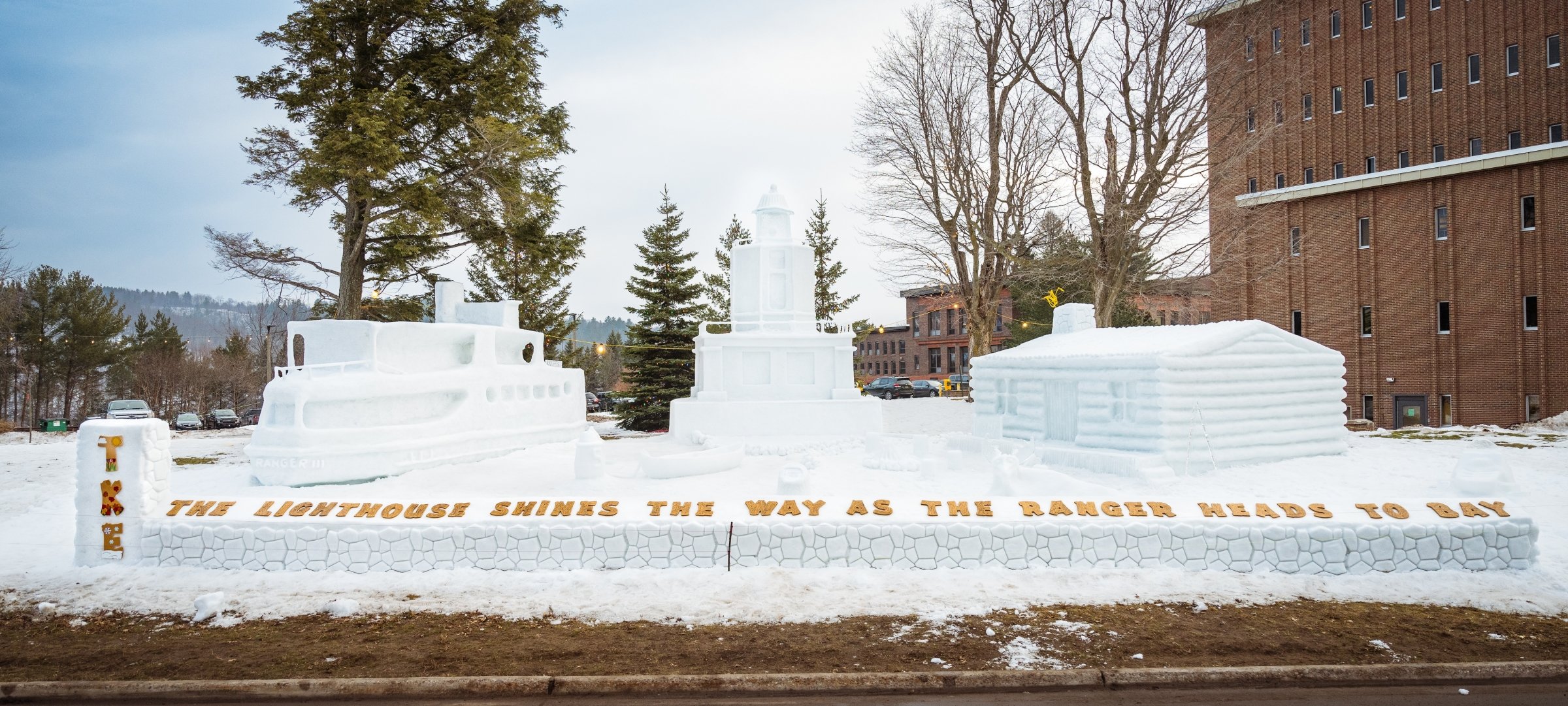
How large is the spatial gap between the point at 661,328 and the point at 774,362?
12829 millimetres

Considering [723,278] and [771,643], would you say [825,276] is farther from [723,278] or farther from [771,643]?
[771,643]

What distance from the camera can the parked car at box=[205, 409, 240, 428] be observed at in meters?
38.4

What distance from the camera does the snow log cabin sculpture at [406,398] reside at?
1370cm

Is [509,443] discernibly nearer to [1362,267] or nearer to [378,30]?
[378,30]

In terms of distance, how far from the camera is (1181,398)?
45.8ft

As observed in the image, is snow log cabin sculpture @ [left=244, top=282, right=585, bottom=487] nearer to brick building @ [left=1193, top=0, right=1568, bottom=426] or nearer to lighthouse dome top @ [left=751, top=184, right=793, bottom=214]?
lighthouse dome top @ [left=751, top=184, right=793, bottom=214]

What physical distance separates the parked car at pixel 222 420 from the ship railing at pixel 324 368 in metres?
28.7

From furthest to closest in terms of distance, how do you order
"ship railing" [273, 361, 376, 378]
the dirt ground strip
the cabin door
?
the cabin door → "ship railing" [273, 361, 376, 378] → the dirt ground strip

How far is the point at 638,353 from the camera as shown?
32969 millimetres

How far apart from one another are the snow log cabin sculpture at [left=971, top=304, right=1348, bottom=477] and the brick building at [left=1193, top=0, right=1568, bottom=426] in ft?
30.3

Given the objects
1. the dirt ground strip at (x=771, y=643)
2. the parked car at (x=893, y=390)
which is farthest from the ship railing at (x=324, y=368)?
the parked car at (x=893, y=390)

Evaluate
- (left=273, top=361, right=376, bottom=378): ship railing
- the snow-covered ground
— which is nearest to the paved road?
the snow-covered ground

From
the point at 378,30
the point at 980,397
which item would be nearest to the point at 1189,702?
the point at 980,397

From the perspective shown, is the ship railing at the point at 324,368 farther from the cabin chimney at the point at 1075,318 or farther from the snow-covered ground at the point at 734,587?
the cabin chimney at the point at 1075,318
